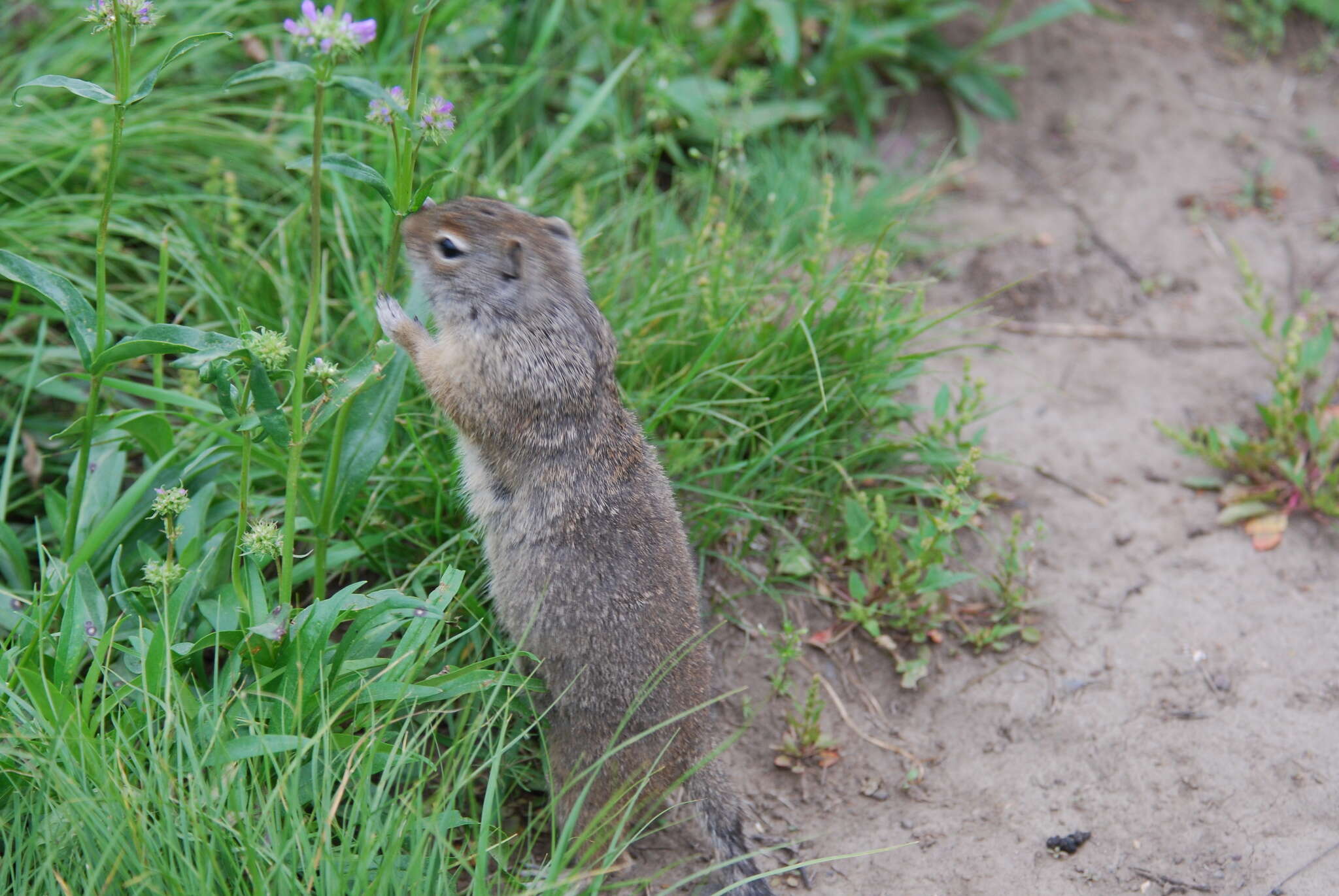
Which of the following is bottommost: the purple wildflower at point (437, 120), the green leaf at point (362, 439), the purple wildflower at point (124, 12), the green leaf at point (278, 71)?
the green leaf at point (362, 439)

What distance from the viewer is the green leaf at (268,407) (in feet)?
8.84

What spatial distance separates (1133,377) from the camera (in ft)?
17.1

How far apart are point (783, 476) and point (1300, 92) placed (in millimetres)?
4705

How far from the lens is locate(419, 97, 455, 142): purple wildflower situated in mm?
2762

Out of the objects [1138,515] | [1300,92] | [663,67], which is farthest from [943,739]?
[1300,92]

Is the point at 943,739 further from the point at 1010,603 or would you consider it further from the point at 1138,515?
the point at 1138,515

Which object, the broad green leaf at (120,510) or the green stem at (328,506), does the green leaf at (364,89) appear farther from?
the broad green leaf at (120,510)

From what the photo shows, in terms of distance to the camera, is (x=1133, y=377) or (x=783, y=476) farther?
(x=1133, y=377)

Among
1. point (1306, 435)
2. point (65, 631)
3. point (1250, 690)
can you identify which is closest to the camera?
point (65, 631)

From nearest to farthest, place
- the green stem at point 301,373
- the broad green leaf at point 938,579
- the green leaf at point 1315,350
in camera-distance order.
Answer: the green stem at point 301,373
the broad green leaf at point 938,579
the green leaf at point 1315,350

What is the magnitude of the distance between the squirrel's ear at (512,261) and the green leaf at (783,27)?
2.80 metres

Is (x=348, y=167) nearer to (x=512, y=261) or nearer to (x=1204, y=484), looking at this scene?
(x=512, y=261)

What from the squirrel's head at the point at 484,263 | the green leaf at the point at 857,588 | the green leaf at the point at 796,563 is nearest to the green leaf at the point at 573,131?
the squirrel's head at the point at 484,263

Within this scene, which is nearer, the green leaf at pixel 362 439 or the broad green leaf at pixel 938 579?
the green leaf at pixel 362 439
